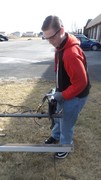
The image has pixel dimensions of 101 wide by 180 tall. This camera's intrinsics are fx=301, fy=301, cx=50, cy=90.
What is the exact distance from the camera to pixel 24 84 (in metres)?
9.17

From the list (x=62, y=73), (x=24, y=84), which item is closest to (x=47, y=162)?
(x=62, y=73)

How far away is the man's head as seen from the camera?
311 centimetres

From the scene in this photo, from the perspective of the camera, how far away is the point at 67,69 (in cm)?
331

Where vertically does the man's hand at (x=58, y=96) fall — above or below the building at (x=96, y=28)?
above

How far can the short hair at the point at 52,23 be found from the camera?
122 inches

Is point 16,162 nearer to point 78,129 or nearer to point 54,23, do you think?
point 78,129

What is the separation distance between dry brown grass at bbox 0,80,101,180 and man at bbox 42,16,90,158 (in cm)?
75

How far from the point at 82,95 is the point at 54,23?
3.32 feet

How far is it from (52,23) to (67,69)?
530 mm

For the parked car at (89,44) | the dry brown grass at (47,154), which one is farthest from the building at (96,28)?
the dry brown grass at (47,154)

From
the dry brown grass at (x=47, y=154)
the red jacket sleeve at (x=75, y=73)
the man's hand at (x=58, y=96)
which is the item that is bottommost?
the dry brown grass at (x=47, y=154)

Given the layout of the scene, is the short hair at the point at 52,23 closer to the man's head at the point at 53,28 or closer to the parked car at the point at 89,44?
the man's head at the point at 53,28

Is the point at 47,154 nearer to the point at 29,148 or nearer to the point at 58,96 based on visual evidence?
the point at 29,148

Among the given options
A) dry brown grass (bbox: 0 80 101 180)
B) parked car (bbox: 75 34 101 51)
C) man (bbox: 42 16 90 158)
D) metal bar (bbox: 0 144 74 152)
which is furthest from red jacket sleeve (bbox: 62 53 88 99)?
parked car (bbox: 75 34 101 51)
